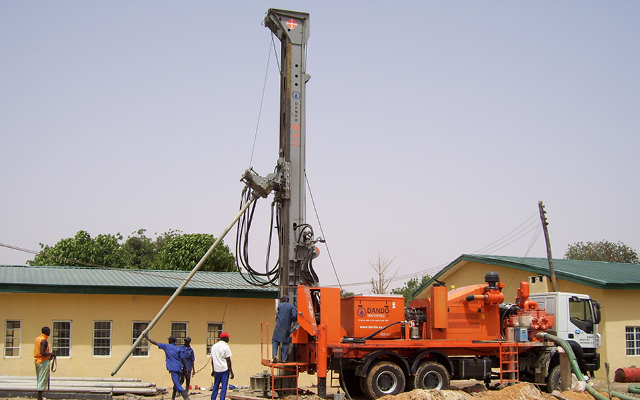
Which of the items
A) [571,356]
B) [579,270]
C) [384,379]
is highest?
[579,270]

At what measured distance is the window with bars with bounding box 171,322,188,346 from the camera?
21.9 m

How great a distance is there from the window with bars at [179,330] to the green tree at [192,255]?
56.7 feet

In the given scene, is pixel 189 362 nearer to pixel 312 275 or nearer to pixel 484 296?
pixel 312 275

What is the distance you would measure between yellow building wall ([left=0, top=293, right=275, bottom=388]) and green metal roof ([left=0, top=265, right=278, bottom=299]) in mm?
483

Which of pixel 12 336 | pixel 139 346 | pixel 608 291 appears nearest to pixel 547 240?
pixel 608 291

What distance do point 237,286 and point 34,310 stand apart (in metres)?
6.62

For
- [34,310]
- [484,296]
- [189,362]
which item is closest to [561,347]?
[484,296]

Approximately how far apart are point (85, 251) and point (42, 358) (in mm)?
31189

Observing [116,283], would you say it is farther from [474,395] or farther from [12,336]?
[474,395]

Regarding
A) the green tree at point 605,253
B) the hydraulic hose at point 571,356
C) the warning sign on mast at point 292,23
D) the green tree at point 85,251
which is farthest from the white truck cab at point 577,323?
the green tree at point 605,253

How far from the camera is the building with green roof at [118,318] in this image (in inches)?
793

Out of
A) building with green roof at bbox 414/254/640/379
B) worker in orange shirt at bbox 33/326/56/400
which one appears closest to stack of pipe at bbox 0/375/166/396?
worker in orange shirt at bbox 33/326/56/400

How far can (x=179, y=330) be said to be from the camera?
72.1 ft

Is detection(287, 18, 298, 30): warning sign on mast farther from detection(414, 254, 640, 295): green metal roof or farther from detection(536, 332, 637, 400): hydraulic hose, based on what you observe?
detection(414, 254, 640, 295): green metal roof
